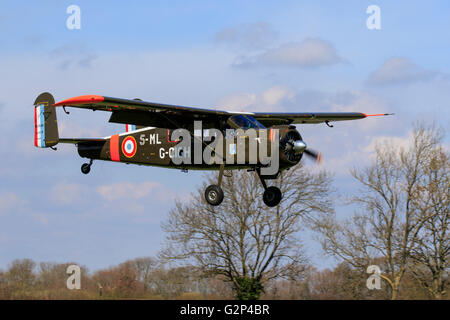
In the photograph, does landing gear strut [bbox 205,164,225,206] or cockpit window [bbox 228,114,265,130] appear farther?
landing gear strut [bbox 205,164,225,206]

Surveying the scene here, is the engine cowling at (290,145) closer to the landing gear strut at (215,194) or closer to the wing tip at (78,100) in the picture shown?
the landing gear strut at (215,194)

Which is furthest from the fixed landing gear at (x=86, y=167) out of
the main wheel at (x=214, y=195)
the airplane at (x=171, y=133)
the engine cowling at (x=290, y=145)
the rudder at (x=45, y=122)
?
the engine cowling at (x=290, y=145)

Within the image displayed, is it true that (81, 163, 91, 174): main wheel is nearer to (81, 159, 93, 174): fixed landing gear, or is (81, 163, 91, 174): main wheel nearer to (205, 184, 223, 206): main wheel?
(81, 159, 93, 174): fixed landing gear

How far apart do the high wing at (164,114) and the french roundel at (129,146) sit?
1735mm

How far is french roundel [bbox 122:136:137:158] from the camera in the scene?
79.5ft

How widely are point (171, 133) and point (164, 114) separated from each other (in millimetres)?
1087

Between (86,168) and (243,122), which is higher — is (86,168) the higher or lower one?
the lower one

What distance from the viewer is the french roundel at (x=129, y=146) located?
24234 mm

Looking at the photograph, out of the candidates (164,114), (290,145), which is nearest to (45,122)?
(164,114)

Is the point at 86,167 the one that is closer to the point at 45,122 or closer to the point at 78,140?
the point at 78,140

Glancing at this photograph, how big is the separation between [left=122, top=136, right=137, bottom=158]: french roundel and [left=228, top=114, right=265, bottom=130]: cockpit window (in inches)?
175

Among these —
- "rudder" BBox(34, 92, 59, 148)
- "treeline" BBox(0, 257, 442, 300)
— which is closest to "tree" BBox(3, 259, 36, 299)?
"treeline" BBox(0, 257, 442, 300)

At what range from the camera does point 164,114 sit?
22156mm
